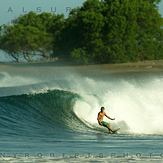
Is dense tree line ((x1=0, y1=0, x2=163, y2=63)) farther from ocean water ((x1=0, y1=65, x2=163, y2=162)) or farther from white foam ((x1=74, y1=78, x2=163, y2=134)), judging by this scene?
white foam ((x1=74, y1=78, x2=163, y2=134))

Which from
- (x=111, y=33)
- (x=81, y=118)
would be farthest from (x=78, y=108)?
(x=111, y=33)

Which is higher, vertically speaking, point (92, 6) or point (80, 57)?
point (92, 6)

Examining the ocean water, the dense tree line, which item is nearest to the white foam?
the ocean water

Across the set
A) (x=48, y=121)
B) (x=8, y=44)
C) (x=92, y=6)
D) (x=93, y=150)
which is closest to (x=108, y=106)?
(x=48, y=121)

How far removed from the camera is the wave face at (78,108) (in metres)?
25.0

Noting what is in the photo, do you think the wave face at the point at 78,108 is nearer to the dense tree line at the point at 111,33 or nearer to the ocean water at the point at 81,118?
the ocean water at the point at 81,118

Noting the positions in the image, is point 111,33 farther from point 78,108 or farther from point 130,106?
point 78,108

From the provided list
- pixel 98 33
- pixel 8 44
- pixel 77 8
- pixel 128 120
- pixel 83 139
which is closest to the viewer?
pixel 83 139

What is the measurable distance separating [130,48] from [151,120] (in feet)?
175

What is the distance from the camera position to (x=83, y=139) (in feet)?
67.5

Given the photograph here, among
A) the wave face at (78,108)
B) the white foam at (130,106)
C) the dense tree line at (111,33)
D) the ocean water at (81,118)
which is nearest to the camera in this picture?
the ocean water at (81,118)

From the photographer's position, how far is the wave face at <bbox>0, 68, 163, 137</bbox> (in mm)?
24953

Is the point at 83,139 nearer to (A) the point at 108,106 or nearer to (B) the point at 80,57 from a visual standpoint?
(A) the point at 108,106

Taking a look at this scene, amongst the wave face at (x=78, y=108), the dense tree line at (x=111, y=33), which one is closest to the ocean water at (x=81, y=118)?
the wave face at (x=78, y=108)
